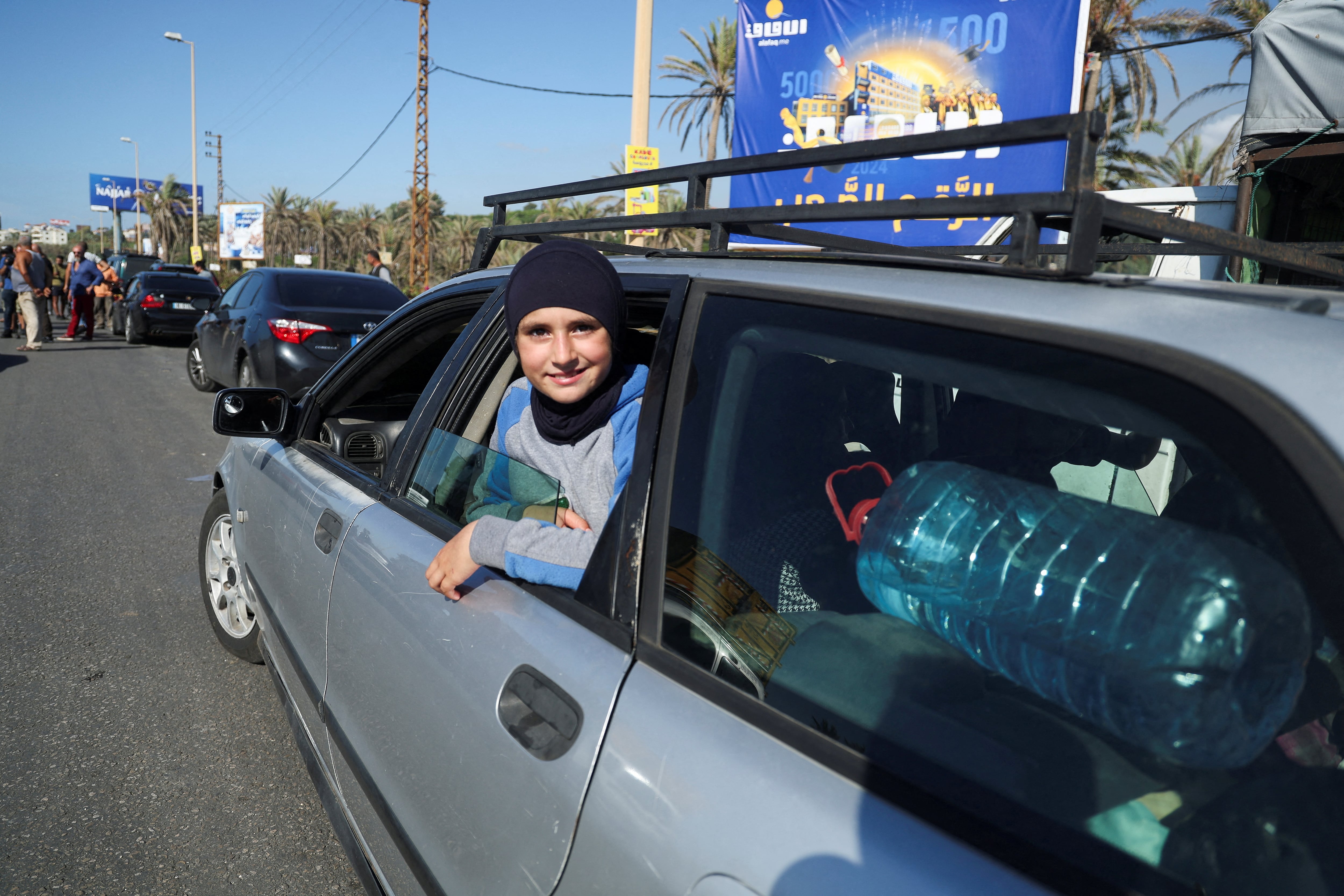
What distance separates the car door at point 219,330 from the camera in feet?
33.7

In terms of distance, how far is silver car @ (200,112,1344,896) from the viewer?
815 mm

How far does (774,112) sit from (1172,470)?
9.03 m

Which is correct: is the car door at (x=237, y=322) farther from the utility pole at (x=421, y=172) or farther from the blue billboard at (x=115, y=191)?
the blue billboard at (x=115, y=191)

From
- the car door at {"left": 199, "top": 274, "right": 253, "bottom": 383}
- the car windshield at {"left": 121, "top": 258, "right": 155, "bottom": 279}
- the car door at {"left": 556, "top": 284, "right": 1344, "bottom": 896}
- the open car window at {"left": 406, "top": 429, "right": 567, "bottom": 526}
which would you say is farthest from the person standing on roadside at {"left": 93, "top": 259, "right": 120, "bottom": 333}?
the car door at {"left": 556, "top": 284, "right": 1344, "bottom": 896}

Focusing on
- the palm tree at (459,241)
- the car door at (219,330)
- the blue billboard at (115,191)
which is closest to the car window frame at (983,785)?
the car door at (219,330)

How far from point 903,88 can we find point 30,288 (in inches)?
590

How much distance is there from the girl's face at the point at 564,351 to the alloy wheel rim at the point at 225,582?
82.6 inches

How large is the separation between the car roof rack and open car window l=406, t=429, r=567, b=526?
53cm

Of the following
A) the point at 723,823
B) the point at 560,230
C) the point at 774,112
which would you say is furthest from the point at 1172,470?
the point at 774,112

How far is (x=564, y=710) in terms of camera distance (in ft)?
4.18

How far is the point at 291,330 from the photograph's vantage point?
364 inches

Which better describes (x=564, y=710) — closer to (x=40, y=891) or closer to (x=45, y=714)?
Result: (x=40, y=891)

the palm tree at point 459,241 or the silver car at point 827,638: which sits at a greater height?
the palm tree at point 459,241

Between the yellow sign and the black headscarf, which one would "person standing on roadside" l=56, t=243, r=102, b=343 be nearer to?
the yellow sign
